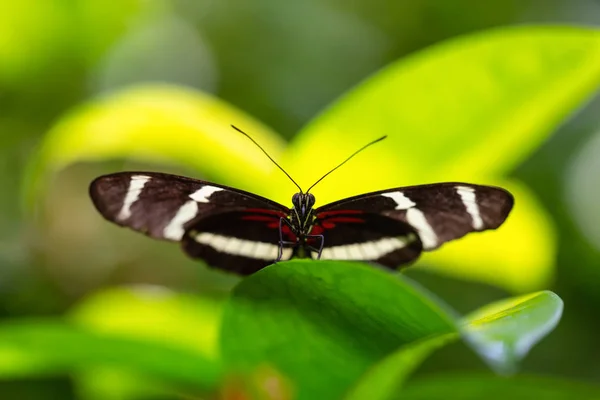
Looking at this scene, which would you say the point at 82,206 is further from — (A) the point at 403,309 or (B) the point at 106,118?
(A) the point at 403,309

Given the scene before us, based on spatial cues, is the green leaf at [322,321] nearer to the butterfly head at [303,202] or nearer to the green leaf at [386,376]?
the green leaf at [386,376]

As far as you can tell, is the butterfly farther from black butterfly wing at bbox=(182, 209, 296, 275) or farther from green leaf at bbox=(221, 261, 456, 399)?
green leaf at bbox=(221, 261, 456, 399)

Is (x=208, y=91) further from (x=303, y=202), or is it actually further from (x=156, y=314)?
(x=303, y=202)

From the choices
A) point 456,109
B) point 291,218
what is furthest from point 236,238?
point 456,109

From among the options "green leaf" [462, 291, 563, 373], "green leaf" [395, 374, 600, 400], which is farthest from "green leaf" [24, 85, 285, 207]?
"green leaf" [462, 291, 563, 373]

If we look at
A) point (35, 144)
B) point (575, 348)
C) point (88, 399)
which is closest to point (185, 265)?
point (35, 144)

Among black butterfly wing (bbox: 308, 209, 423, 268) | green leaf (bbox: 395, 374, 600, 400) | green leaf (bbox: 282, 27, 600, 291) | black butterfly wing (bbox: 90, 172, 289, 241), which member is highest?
green leaf (bbox: 282, 27, 600, 291)

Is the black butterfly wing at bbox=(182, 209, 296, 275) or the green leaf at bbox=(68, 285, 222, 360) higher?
the black butterfly wing at bbox=(182, 209, 296, 275)
